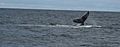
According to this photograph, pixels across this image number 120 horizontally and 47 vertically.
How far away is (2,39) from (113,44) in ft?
35.2

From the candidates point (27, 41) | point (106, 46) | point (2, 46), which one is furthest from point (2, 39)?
point (106, 46)

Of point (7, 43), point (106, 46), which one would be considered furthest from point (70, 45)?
point (7, 43)

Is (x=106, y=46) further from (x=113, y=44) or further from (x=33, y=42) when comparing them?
(x=33, y=42)

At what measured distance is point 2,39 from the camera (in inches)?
1544

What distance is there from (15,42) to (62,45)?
442 cm

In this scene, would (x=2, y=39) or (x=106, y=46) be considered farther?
(x=2, y=39)

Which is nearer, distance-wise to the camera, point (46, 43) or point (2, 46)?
point (2, 46)

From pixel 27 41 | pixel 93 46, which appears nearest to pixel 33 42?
pixel 27 41

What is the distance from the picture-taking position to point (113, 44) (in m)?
37.8

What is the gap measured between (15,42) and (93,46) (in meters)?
7.19

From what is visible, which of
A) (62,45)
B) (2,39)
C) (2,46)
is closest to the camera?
(2,46)

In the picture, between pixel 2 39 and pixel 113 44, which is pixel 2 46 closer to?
pixel 2 39

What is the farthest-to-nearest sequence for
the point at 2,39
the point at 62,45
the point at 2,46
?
the point at 2,39 → the point at 62,45 → the point at 2,46

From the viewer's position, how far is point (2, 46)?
111 ft
